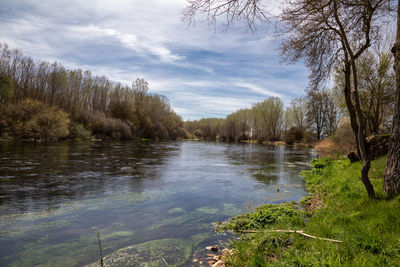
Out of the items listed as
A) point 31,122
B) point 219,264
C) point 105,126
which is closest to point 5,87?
point 31,122

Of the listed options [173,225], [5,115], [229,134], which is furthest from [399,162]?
[229,134]

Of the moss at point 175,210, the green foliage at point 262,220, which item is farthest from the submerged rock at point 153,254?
the moss at point 175,210

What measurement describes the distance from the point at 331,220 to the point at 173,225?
3868 mm

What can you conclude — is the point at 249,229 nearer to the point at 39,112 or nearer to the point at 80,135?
the point at 39,112

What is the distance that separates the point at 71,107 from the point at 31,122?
62.4 feet

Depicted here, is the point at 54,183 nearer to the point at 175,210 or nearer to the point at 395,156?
the point at 175,210

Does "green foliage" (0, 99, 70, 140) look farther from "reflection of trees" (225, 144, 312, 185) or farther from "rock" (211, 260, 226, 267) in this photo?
"rock" (211, 260, 226, 267)

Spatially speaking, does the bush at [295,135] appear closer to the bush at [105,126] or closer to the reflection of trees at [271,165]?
the reflection of trees at [271,165]

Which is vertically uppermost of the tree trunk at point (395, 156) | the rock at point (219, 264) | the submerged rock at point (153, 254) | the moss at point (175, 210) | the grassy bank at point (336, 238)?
the tree trunk at point (395, 156)

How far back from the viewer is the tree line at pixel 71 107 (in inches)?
1267

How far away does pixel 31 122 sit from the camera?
103ft

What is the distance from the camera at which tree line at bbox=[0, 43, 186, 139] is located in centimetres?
3219

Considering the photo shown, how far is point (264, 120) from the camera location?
78562mm

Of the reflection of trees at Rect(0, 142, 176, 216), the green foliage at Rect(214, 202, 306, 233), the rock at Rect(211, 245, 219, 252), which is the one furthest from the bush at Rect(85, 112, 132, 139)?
the rock at Rect(211, 245, 219, 252)
